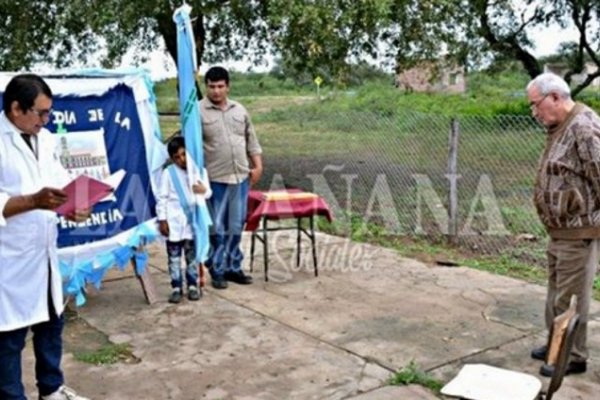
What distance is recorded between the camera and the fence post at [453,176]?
679 cm

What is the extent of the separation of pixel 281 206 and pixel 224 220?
1.67 feet

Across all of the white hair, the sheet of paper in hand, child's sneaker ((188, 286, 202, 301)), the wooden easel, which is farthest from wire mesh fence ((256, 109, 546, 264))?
the sheet of paper in hand

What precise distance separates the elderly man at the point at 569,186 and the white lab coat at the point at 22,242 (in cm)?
268

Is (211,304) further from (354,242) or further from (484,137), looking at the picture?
(484,137)

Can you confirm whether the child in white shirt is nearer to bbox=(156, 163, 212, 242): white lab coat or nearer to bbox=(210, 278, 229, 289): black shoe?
bbox=(156, 163, 212, 242): white lab coat

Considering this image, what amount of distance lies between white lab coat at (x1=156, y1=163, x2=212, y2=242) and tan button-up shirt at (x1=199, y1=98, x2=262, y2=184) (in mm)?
325

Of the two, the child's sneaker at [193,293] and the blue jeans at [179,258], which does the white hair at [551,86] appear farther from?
the child's sneaker at [193,293]

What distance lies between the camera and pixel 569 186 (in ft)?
12.0

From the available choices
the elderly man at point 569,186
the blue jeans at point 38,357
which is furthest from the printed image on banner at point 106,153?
the elderly man at point 569,186

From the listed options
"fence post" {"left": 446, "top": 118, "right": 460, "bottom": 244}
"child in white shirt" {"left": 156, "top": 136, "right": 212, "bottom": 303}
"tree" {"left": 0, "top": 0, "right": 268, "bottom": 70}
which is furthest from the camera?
"tree" {"left": 0, "top": 0, "right": 268, "bottom": 70}

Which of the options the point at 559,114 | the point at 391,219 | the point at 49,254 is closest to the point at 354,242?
the point at 391,219

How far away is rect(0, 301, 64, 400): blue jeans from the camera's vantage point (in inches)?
116

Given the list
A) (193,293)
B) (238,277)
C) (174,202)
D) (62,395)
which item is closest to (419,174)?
(238,277)

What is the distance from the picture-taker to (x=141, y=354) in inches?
164
